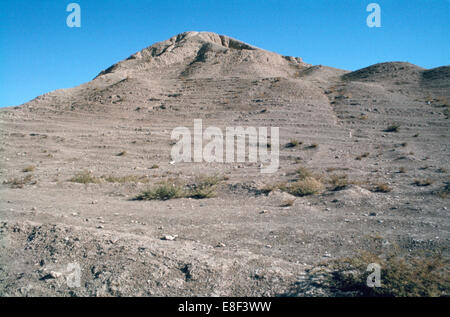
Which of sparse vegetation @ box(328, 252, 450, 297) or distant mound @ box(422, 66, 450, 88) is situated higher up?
distant mound @ box(422, 66, 450, 88)

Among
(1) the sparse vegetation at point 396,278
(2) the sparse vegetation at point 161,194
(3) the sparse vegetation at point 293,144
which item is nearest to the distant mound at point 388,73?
(3) the sparse vegetation at point 293,144

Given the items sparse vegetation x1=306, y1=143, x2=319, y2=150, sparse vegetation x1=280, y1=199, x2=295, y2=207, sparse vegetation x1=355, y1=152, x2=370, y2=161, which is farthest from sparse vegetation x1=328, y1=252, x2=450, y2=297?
sparse vegetation x1=306, y1=143, x2=319, y2=150

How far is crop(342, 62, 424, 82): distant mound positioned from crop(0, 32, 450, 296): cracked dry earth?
29 centimetres

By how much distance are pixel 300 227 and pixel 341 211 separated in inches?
65.3

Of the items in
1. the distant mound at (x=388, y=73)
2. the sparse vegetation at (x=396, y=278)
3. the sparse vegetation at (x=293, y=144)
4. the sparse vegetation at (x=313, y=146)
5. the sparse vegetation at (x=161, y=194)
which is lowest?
the sparse vegetation at (x=396, y=278)

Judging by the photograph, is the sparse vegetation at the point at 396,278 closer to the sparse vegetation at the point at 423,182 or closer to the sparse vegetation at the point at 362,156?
the sparse vegetation at the point at 423,182

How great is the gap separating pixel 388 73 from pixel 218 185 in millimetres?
30390

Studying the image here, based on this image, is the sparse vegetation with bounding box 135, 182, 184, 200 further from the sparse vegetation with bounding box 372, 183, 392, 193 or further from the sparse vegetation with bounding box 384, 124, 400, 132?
the sparse vegetation with bounding box 384, 124, 400, 132

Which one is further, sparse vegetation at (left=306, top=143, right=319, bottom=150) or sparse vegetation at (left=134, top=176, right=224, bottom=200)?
sparse vegetation at (left=306, top=143, right=319, bottom=150)

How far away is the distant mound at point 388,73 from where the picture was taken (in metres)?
31.0

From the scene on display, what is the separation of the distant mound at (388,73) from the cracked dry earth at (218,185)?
29 centimetres

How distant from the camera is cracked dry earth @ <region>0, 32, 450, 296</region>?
14.0ft

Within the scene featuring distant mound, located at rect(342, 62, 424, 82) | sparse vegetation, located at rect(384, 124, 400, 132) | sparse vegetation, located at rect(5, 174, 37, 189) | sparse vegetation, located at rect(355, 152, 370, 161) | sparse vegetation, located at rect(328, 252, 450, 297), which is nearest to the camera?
sparse vegetation, located at rect(328, 252, 450, 297)

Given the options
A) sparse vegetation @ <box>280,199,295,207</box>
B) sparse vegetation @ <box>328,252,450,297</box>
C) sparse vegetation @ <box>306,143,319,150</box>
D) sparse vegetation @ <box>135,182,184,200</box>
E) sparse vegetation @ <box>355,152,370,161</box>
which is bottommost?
sparse vegetation @ <box>328,252,450,297</box>
